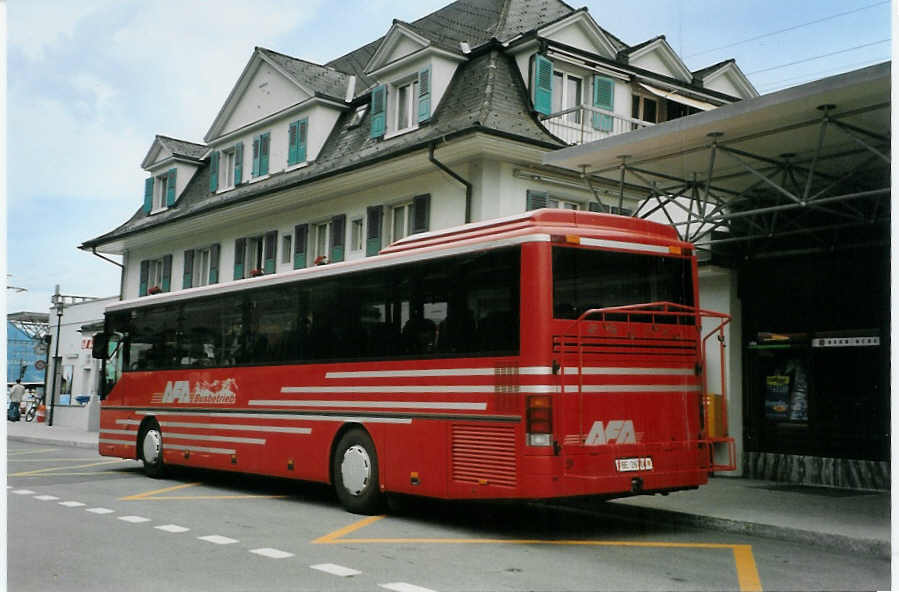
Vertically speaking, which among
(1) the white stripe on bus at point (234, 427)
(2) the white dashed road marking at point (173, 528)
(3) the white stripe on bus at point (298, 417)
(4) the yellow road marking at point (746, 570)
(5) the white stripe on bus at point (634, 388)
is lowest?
(2) the white dashed road marking at point (173, 528)

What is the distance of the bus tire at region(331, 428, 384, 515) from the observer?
11.8 m

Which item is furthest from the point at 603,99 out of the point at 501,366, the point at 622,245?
the point at 501,366

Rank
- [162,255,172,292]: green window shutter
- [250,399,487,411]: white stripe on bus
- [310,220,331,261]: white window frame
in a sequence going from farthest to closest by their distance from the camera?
[162,255,172,292]: green window shutter < [310,220,331,261]: white window frame < [250,399,487,411]: white stripe on bus

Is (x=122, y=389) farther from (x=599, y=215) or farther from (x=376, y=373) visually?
(x=599, y=215)

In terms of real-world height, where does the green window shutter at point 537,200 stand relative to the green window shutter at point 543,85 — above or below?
below

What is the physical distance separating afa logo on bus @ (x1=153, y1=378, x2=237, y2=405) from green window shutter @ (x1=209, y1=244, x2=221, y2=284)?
489 inches

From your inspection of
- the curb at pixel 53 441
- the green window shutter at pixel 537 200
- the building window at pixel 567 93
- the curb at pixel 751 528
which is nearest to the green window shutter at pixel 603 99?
the building window at pixel 567 93

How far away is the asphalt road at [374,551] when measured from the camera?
25.5ft

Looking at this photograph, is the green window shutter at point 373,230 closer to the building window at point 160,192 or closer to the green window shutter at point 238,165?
the green window shutter at point 238,165

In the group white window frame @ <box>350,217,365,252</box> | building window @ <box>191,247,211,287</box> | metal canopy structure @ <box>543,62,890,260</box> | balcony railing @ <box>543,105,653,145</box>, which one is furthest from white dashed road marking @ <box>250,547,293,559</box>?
building window @ <box>191,247,211,287</box>

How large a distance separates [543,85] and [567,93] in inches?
49.6

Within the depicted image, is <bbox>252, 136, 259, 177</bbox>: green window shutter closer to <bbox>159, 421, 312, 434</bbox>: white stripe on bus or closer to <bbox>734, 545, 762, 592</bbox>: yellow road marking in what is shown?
<bbox>159, 421, 312, 434</bbox>: white stripe on bus

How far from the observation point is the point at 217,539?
9.80m

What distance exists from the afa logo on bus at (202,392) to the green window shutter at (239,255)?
11309mm
